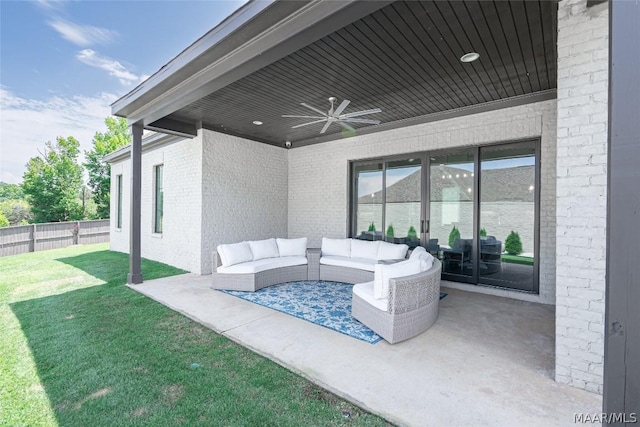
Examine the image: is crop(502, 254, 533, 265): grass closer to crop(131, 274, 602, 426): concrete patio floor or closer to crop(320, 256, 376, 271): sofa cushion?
crop(131, 274, 602, 426): concrete patio floor

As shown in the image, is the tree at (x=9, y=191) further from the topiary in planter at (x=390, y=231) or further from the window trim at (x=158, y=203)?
the topiary in planter at (x=390, y=231)

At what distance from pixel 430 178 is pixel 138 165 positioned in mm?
6013

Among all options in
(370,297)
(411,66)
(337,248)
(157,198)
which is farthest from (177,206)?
(411,66)

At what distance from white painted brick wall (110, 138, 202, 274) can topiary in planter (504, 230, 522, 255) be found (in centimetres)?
627

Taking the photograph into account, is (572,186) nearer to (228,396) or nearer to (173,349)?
(228,396)

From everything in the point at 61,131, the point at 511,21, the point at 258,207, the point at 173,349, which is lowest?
the point at 173,349

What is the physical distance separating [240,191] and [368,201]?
10.6 feet

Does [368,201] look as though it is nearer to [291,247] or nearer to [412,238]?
[412,238]

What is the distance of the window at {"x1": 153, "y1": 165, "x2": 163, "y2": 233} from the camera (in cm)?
807

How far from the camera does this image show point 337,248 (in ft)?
20.9

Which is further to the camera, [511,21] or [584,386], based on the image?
[511,21]

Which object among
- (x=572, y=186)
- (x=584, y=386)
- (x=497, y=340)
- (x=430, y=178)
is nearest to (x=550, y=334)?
(x=497, y=340)

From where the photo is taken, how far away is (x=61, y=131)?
1956cm

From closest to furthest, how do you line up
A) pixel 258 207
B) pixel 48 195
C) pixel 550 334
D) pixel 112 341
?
pixel 112 341 < pixel 550 334 < pixel 258 207 < pixel 48 195
